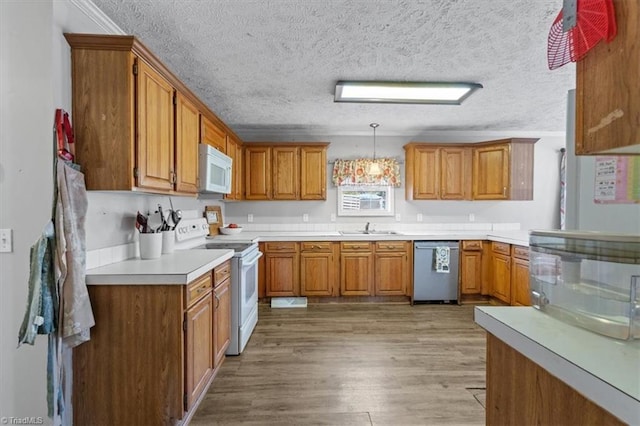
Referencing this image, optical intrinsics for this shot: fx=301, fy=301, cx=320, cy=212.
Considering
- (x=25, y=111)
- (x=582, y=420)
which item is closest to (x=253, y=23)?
(x=25, y=111)

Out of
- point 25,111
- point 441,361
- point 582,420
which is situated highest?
point 25,111

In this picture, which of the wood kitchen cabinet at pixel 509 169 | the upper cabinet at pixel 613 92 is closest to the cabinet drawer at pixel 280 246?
the wood kitchen cabinet at pixel 509 169

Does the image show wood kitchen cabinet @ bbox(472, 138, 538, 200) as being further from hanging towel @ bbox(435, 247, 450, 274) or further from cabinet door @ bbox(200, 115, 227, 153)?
cabinet door @ bbox(200, 115, 227, 153)

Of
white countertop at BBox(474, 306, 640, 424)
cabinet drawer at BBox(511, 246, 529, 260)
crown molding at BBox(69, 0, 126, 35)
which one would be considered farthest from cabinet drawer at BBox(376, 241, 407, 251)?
crown molding at BBox(69, 0, 126, 35)

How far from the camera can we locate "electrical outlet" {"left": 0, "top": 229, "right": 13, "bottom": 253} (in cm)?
159

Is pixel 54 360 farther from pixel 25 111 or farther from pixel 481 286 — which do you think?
pixel 481 286

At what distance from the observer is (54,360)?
1420 mm

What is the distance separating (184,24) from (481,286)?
14.5 feet

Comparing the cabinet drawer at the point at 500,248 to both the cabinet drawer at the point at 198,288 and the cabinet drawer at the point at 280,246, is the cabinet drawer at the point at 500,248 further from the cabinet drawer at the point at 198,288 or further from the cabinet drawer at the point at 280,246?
the cabinet drawer at the point at 198,288

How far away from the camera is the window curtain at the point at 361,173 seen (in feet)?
15.0

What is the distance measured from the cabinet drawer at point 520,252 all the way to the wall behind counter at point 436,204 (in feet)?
3.49

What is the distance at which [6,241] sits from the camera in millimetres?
1596

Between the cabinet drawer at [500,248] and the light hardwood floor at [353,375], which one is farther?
the cabinet drawer at [500,248]

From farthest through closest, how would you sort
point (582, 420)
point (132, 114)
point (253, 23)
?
point (253, 23)
point (132, 114)
point (582, 420)
